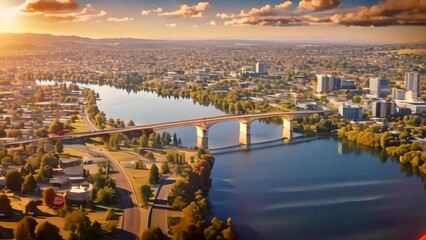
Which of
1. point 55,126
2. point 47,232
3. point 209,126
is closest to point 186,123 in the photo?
point 209,126

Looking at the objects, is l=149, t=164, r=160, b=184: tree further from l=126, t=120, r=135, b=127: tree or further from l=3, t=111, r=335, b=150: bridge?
l=126, t=120, r=135, b=127: tree

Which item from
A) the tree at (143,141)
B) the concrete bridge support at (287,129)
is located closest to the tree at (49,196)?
the tree at (143,141)

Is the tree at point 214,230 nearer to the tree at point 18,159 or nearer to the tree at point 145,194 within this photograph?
the tree at point 145,194

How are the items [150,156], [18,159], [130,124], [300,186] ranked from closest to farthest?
[18,159] → [150,156] → [300,186] → [130,124]

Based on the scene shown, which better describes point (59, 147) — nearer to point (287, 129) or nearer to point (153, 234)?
point (153, 234)

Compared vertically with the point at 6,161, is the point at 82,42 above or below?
above

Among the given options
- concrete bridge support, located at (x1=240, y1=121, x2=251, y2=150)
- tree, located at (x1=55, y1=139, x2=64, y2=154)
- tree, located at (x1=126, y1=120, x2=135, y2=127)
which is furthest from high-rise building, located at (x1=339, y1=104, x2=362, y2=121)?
tree, located at (x1=55, y1=139, x2=64, y2=154)

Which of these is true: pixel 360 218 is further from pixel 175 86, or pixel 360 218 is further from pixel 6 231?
pixel 175 86

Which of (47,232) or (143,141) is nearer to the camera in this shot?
(47,232)

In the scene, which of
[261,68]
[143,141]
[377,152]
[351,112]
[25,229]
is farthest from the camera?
[261,68]
